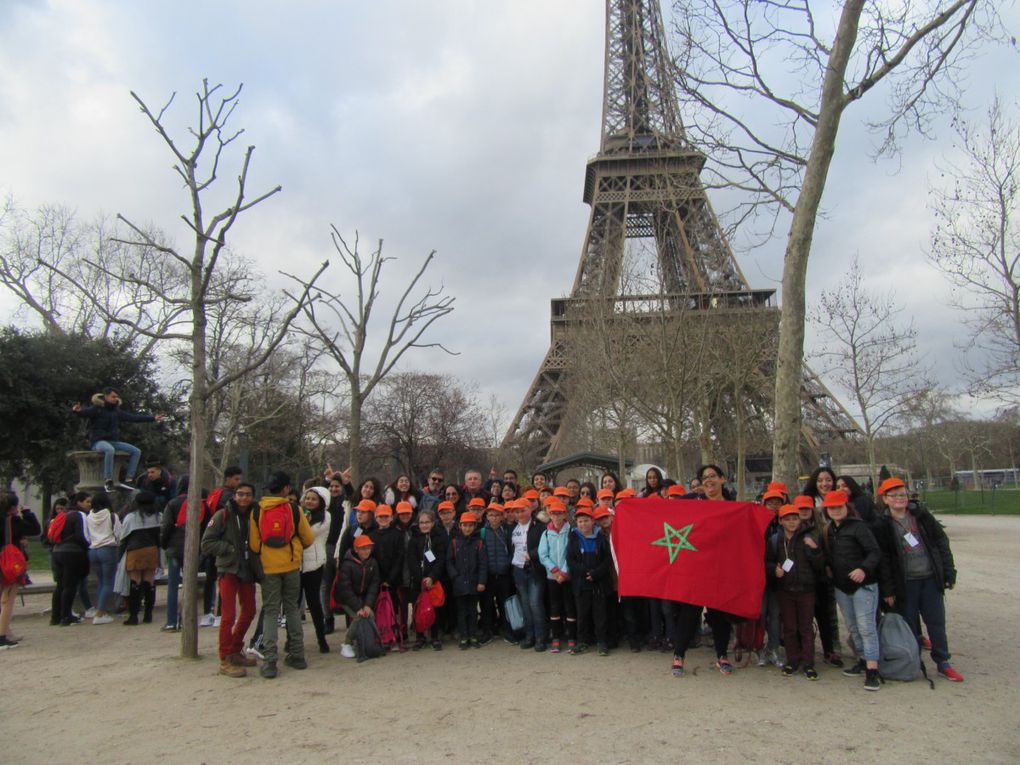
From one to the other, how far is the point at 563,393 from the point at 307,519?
31.4 m

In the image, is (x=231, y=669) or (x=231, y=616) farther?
(x=231, y=616)

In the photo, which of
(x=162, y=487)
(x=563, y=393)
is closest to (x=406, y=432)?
(x=563, y=393)

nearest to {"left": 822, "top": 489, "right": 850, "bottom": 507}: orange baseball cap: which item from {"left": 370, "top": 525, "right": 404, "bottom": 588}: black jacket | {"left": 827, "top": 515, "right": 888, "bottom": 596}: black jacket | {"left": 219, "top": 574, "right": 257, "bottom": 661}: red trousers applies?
{"left": 827, "top": 515, "right": 888, "bottom": 596}: black jacket

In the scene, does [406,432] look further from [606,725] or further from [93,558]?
[606,725]

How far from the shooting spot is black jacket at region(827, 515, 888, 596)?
5801 millimetres

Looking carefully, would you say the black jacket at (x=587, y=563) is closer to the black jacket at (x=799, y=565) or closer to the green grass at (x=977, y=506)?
the black jacket at (x=799, y=565)

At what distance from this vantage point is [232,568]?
6.43 metres

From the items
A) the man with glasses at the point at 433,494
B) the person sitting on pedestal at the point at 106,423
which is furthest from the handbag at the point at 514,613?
the person sitting on pedestal at the point at 106,423

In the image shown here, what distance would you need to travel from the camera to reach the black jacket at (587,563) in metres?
7.04

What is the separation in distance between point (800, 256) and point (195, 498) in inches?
296

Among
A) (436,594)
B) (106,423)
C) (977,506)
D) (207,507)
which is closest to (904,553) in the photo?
(436,594)

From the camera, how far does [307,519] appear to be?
6.98 m

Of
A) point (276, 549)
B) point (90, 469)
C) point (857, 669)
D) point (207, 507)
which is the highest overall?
point (90, 469)

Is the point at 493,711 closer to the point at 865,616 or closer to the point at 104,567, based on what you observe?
the point at 865,616
